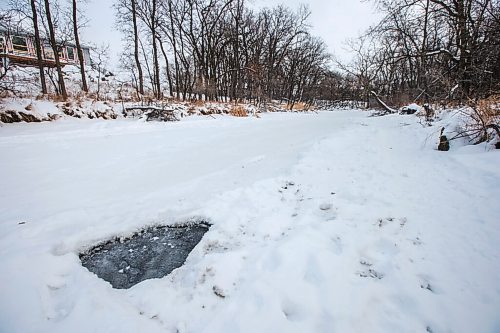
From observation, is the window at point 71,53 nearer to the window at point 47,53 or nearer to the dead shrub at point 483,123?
the window at point 47,53

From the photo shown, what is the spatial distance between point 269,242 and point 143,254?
43.5 inches

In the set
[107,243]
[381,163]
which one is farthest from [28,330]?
[381,163]

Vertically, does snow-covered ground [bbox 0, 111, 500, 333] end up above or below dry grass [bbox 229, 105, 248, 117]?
below

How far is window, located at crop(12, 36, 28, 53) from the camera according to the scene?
2250cm

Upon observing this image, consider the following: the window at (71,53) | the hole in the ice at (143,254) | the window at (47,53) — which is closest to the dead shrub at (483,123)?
the hole in the ice at (143,254)

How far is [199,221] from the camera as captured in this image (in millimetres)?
2523

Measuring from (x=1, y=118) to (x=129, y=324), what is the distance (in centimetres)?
804

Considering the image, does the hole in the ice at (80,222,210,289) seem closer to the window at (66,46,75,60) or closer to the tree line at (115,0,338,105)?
the tree line at (115,0,338,105)

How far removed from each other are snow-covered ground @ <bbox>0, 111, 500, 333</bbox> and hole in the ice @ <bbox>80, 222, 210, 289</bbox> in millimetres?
106

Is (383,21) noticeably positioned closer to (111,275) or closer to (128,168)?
(128,168)

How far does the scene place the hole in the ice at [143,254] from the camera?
6.09 feet

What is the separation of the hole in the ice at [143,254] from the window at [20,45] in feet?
103

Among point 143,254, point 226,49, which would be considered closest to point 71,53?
point 226,49

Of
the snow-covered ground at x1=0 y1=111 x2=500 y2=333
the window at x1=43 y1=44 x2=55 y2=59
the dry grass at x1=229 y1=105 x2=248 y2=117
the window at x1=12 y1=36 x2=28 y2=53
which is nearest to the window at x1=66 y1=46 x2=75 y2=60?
the window at x1=43 y1=44 x2=55 y2=59
